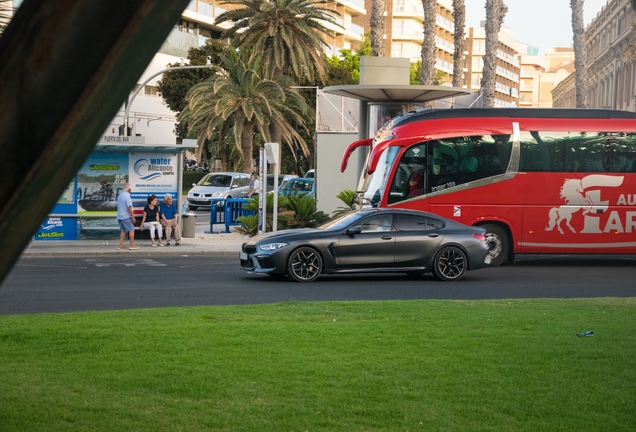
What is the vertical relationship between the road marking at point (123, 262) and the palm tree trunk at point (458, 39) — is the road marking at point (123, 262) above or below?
below

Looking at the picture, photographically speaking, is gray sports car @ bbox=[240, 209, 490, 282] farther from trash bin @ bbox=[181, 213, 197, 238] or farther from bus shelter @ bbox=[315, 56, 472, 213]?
trash bin @ bbox=[181, 213, 197, 238]

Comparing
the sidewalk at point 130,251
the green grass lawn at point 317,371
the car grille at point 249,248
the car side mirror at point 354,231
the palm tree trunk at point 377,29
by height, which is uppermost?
the palm tree trunk at point 377,29

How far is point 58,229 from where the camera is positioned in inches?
815

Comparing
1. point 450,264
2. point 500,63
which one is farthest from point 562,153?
point 500,63

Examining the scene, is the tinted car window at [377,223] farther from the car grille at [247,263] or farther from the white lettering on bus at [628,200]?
the white lettering on bus at [628,200]

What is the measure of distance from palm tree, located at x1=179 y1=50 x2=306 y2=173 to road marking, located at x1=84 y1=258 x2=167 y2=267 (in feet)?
66.1

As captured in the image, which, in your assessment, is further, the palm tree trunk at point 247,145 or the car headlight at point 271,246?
the palm tree trunk at point 247,145

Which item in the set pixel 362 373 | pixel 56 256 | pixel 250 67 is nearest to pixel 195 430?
pixel 362 373

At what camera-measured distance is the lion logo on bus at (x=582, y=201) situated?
16.7 m

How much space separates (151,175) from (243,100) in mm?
16447

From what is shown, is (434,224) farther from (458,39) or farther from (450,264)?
(458,39)

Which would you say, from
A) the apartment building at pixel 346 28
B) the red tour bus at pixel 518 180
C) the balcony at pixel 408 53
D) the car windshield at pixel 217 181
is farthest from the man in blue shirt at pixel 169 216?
the balcony at pixel 408 53

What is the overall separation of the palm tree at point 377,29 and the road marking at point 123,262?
14.4 metres

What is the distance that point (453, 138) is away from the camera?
16969 millimetres
